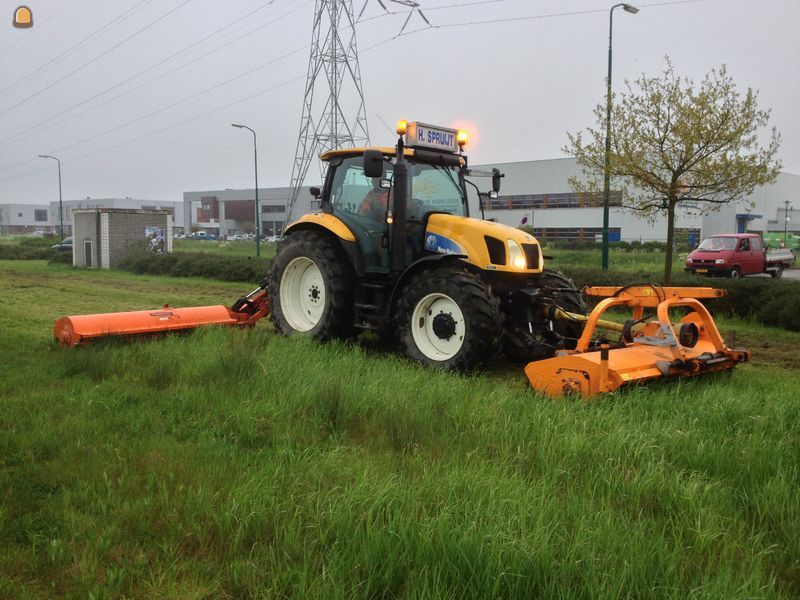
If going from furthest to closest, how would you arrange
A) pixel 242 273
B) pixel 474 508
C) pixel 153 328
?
1. pixel 242 273
2. pixel 153 328
3. pixel 474 508

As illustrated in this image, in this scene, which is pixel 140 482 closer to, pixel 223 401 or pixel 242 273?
pixel 223 401

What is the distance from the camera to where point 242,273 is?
21.5m

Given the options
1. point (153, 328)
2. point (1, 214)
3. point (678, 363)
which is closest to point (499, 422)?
point (678, 363)

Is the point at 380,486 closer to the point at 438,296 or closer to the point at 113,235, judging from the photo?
the point at 438,296

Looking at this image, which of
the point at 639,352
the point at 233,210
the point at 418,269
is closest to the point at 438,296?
the point at 418,269

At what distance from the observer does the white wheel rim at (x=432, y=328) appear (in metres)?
7.27

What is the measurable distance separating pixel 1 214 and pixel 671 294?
453ft

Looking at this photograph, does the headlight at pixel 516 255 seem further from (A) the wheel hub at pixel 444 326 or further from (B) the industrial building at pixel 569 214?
(B) the industrial building at pixel 569 214

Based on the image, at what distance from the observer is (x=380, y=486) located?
143 inches

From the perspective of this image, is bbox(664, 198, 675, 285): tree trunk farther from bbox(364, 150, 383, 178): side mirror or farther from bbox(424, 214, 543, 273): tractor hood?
bbox(364, 150, 383, 178): side mirror

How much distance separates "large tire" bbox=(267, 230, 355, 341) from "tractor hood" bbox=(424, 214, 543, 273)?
1.31m

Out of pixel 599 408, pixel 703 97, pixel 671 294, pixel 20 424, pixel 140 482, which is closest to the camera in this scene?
pixel 140 482

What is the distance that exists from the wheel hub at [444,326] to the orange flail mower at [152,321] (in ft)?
10.3

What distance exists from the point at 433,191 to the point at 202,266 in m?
16.6
